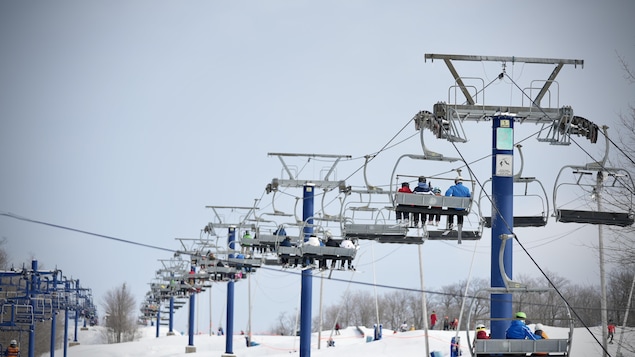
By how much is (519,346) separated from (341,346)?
41.7m

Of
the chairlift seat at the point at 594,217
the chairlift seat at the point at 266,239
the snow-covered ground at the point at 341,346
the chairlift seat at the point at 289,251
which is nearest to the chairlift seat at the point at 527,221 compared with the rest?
the chairlift seat at the point at 594,217

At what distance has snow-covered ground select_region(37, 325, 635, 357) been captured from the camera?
157 feet

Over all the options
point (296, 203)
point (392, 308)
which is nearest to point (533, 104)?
point (296, 203)

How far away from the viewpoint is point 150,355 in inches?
2970

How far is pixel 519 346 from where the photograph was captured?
61.4 feet

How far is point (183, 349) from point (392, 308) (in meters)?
54.3

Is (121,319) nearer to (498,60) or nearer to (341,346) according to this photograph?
(341,346)

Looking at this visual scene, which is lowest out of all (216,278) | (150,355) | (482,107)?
(150,355)

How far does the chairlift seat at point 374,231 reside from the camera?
2909 centimetres

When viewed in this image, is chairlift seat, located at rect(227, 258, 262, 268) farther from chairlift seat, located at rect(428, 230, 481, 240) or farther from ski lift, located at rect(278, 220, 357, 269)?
chairlift seat, located at rect(428, 230, 481, 240)

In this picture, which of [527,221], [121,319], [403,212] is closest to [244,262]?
[527,221]

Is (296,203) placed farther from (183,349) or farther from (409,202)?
(183,349)

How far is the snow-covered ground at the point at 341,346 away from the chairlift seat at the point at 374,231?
15.2m

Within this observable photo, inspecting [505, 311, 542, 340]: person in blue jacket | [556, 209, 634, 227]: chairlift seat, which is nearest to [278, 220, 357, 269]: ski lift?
[556, 209, 634, 227]: chairlift seat
